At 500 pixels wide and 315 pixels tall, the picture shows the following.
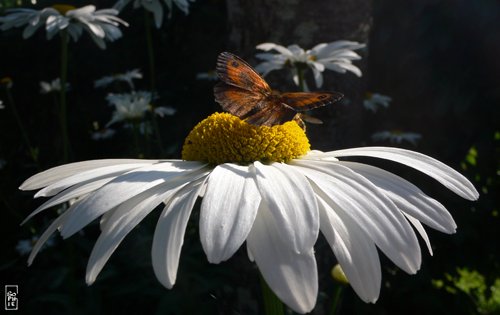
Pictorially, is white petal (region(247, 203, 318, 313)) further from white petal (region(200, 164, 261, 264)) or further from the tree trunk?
the tree trunk

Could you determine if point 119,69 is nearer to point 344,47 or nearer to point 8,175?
point 8,175

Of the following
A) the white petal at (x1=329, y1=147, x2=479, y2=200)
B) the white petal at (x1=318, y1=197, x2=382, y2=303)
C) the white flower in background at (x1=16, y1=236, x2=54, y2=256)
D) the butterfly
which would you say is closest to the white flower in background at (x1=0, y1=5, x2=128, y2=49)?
the white flower in background at (x1=16, y1=236, x2=54, y2=256)

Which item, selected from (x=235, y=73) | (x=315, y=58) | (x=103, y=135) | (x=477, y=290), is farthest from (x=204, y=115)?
(x=235, y=73)

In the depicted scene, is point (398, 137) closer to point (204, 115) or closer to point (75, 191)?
point (204, 115)

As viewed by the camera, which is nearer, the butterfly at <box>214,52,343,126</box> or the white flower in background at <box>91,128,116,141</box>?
the butterfly at <box>214,52,343,126</box>

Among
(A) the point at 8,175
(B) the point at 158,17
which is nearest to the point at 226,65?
(B) the point at 158,17
